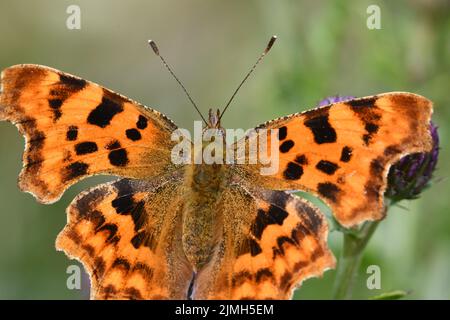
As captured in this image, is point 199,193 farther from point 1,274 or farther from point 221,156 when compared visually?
point 1,274

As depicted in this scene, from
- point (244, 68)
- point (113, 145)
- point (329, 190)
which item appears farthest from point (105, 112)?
point (244, 68)

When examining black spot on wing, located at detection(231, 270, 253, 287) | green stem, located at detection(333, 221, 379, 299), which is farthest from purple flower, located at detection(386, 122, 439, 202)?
black spot on wing, located at detection(231, 270, 253, 287)

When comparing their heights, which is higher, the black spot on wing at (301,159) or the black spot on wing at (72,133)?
the black spot on wing at (72,133)

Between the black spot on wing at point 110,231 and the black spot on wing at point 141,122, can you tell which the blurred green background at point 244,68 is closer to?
the black spot on wing at point 110,231

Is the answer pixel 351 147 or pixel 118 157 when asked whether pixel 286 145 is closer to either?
pixel 351 147

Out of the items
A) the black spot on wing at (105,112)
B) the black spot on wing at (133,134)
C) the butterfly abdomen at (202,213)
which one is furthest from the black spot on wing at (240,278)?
the black spot on wing at (105,112)

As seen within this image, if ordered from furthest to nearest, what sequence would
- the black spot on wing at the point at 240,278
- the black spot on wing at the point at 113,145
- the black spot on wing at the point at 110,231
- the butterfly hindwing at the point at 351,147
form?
the black spot on wing at the point at 113,145
the black spot on wing at the point at 110,231
the black spot on wing at the point at 240,278
the butterfly hindwing at the point at 351,147

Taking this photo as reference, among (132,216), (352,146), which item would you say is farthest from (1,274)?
A: (352,146)
